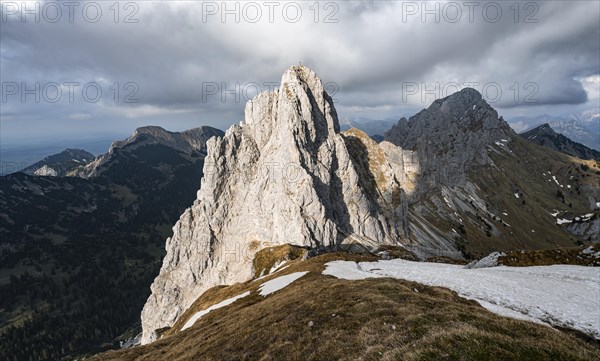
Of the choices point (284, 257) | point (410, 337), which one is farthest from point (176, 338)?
point (284, 257)

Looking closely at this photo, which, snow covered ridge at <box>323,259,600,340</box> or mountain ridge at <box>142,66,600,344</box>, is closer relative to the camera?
A: snow covered ridge at <box>323,259,600,340</box>

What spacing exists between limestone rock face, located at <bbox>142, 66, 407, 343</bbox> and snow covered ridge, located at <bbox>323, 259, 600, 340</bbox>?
82023 millimetres

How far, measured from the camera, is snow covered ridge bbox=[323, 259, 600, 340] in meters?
30.1

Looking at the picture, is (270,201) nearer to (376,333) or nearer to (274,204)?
(274,204)

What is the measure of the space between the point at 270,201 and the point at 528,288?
369ft

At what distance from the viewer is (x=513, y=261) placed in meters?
61.9

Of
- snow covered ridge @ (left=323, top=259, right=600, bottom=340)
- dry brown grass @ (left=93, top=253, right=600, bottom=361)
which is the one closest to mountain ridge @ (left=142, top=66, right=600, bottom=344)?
snow covered ridge @ (left=323, top=259, right=600, bottom=340)

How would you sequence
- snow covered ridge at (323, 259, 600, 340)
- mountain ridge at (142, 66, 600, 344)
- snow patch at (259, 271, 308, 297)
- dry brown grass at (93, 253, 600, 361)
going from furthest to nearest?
mountain ridge at (142, 66, 600, 344)
snow patch at (259, 271, 308, 297)
snow covered ridge at (323, 259, 600, 340)
dry brown grass at (93, 253, 600, 361)

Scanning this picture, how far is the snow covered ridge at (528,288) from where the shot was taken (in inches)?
1187

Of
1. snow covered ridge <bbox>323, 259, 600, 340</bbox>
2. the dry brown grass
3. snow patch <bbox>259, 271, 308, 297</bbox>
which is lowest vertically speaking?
snow patch <bbox>259, 271, 308, 297</bbox>

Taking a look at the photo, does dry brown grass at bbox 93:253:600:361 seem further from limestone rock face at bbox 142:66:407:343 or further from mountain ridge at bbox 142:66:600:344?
limestone rock face at bbox 142:66:407:343

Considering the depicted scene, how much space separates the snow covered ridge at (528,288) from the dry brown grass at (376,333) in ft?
13.7

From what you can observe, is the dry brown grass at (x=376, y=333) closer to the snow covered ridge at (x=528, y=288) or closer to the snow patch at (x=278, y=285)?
the snow covered ridge at (x=528, y=288)

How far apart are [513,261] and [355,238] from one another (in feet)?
292
